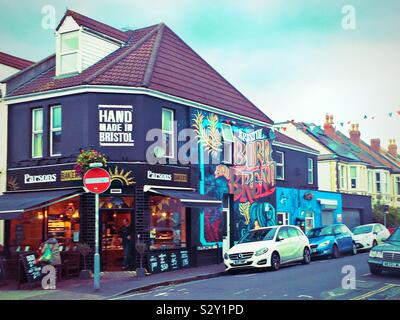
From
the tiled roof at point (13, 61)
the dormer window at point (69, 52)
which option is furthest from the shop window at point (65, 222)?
the tiled roof at point (13, 61)

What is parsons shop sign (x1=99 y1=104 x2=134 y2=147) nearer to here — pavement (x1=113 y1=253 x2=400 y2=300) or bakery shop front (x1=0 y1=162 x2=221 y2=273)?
bakery shop front (x1=0 y1=162 x2=221 y2=273)

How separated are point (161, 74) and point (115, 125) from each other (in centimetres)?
317

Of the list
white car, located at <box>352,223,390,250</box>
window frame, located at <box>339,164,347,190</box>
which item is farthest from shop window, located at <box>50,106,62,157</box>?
window frame, located at <box>339,164,347,190</box>

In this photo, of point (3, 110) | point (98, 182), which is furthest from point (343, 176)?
point (98, 182)

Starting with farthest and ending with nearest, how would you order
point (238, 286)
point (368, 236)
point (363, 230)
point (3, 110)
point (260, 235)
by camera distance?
point (363, 230), point (368, 236), point (3, 110), point (260, 235), point (238, 286)

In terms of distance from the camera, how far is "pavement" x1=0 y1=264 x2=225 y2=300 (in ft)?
48.0

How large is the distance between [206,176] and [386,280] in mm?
9103

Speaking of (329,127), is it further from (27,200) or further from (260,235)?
(27,200)

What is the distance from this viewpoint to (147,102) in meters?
19.8

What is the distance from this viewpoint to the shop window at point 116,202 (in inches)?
744

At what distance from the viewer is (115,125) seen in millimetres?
19297

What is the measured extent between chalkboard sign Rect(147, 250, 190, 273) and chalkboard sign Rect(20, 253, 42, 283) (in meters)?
3.84

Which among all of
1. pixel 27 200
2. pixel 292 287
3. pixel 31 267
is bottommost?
pixel 292 287
